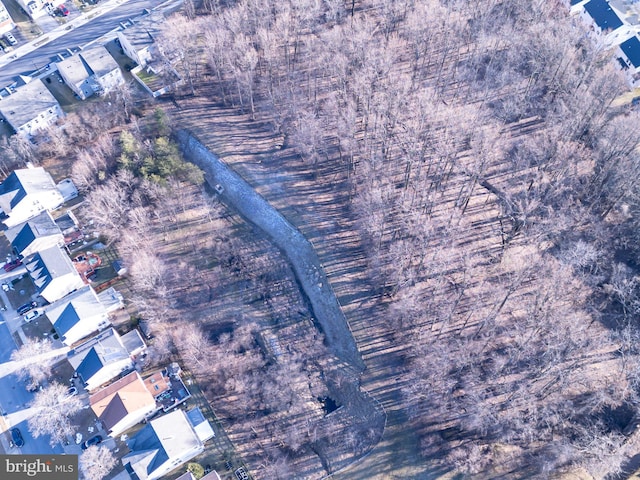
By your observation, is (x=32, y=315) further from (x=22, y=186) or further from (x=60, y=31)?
(x=60, y=31)

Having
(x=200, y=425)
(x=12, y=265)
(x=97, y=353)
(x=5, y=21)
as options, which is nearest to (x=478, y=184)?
(x=200, y=425)

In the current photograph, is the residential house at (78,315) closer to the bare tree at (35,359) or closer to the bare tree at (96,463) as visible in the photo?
the bare tree at (35,359)

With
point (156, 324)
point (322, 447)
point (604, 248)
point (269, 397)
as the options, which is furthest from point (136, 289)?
point (604, 248)

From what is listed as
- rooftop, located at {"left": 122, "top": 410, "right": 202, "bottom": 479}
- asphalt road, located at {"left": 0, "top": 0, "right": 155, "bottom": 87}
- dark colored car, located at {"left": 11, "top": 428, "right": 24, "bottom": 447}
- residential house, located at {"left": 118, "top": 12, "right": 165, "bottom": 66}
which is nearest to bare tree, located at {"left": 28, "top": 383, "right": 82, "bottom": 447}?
dark colored car, located at {"left": 11, "top": 428, "right": 24, "bottom": 447}

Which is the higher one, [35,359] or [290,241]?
[35,359]

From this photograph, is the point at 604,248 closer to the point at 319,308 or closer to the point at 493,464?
the point at 493,464

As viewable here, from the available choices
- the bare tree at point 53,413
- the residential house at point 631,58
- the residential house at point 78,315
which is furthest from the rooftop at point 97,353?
the residential house at point 631,58
